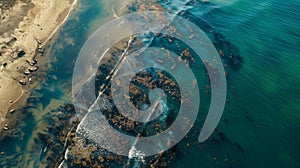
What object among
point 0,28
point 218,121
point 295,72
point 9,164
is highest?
point 0,28

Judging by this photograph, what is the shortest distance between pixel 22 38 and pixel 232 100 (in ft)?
57.9

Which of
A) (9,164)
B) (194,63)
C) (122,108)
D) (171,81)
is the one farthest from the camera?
(194,63)

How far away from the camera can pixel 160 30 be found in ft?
84.4

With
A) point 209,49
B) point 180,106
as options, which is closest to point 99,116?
point 180,106

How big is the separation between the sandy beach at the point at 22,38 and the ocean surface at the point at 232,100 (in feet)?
2.70

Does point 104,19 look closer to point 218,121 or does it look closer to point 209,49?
point 209,49

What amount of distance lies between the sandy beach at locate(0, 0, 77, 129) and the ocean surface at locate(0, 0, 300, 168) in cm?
82

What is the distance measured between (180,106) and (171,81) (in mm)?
2389

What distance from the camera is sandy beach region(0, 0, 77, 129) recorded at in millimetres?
18875

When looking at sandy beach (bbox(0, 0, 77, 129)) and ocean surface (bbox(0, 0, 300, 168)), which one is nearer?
ocean surface (bbox(0, 0, 300, 168))

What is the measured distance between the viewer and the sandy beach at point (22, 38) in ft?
61.9

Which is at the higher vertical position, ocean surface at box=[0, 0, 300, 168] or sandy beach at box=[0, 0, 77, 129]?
sandy beach at box=[0, 0, 77, 129]

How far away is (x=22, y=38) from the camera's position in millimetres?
22516

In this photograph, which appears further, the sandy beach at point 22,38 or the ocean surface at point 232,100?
the sandy beach at point 22,38
